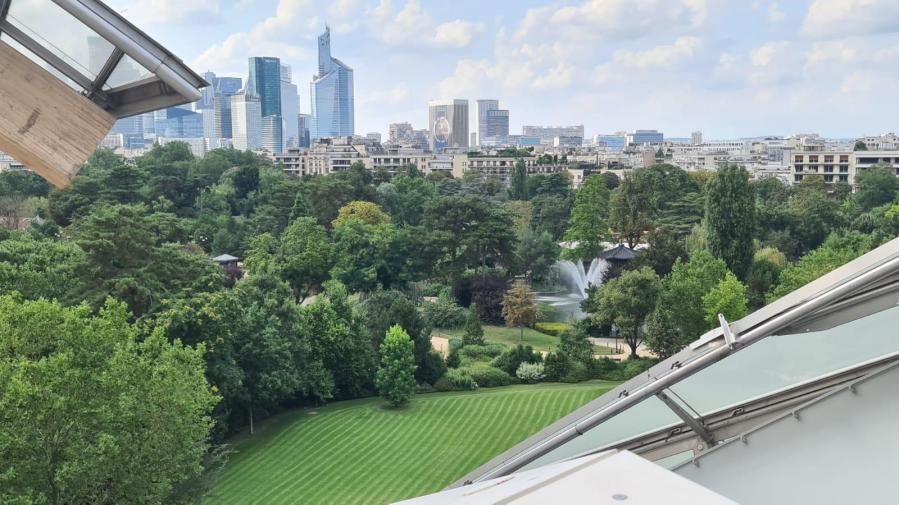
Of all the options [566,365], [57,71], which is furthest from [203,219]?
[57,71]

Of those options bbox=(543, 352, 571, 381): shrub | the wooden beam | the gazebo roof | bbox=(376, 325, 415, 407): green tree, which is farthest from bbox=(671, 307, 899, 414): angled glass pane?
the gazebo roof

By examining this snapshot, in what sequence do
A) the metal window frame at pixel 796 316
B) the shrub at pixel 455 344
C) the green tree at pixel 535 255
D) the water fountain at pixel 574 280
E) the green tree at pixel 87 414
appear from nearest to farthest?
1. the metal window frame at pixel 796 316
2. the green tree at pixel 87 414
3. the shrub at pixel 455 344
4. the water fountain at pixel 574 280
5. the green tree at pixel 535 255

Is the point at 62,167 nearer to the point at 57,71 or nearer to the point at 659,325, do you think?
the point at 57,71

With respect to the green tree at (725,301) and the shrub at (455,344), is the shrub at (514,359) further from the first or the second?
the green tree at (725,301)

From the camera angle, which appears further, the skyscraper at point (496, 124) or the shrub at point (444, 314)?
the skyscraper at point (496, 124)

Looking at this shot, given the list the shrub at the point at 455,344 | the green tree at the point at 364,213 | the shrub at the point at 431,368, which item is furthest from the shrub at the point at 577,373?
the green tree at the point at 364,213

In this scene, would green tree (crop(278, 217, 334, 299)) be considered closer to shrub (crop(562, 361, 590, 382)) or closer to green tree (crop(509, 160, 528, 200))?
shrub (crop(562, 361, 590, 382))

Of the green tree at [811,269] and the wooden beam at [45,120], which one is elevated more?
the wooden beam at [45,120]
